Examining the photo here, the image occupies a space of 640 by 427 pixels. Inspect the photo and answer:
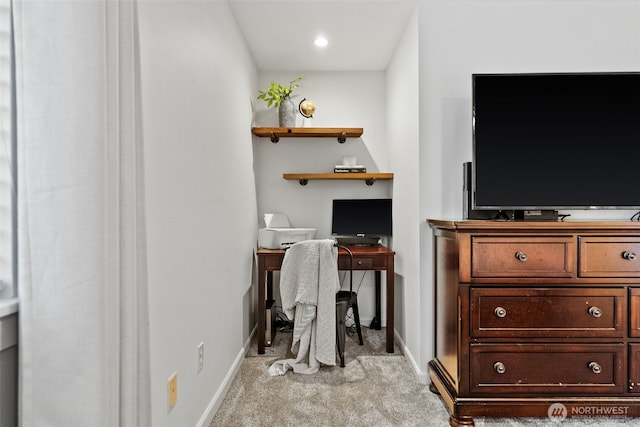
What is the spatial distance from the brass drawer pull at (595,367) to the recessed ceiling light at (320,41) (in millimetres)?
2705

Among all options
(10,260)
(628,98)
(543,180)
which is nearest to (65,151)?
(10,260)

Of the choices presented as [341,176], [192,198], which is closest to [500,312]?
[192,198]

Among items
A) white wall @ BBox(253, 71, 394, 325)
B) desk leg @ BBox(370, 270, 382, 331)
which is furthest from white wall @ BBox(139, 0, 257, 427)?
desk leg @ BBox(370, 270, 382, 331)

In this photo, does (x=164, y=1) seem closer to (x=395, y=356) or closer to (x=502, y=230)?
(x=502, y=230)

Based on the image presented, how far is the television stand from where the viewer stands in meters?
2.09

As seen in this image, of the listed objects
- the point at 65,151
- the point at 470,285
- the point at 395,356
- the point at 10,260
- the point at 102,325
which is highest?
the point at 65,151

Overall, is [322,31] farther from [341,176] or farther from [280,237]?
[280,237]

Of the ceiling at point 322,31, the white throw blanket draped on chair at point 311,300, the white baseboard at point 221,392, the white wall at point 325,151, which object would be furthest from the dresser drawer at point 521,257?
the white wall at point 325,151

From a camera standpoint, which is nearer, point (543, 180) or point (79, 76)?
point (79, 76)

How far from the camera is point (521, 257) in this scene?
6.14ft

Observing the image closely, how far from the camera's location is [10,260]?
0.91m

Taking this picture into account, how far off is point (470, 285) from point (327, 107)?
7.68ft

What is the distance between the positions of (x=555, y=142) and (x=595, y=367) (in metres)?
1.15

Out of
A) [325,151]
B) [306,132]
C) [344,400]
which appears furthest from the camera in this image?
[325,151]
